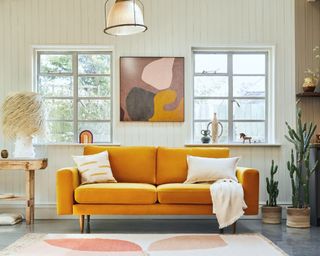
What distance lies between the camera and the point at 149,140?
6.18 meters

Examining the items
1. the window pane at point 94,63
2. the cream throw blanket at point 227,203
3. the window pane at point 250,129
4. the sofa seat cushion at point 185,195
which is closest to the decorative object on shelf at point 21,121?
the window pane at point 94,63

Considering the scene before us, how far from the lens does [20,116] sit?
5.79 metres

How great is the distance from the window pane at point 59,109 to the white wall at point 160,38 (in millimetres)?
361

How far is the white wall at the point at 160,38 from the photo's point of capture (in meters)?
Result: 6.19

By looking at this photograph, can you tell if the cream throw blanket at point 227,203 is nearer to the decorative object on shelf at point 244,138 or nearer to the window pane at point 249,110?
the decorative object on shelf at point 244,138

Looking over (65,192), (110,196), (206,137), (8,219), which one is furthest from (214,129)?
(8,219)

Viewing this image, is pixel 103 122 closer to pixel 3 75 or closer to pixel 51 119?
pixel 51 119

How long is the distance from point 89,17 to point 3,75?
1.28 m

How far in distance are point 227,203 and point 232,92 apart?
1.91 m

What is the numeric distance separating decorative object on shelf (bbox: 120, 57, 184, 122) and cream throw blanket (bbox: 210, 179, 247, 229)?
1429 millimetres

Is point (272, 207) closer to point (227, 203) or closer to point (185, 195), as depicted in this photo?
point (227, 203)

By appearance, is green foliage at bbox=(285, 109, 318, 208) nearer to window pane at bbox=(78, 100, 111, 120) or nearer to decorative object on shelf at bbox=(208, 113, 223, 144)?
decorative object on shelf at bbox=(208, 113, 223, 144)

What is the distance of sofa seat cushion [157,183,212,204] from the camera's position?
5008 mm

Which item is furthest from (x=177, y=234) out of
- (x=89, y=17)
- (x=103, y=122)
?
(x=89, y=17)
